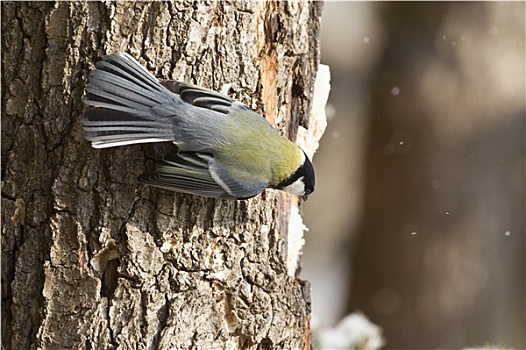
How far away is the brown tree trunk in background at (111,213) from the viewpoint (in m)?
1.83

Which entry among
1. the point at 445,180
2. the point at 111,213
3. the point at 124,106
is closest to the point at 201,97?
the point at 124,106

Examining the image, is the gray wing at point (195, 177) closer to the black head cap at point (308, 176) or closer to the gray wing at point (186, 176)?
the gray wing at point (186, 176)

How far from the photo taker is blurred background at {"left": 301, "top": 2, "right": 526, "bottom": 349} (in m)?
5.08

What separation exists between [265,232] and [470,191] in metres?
3.47

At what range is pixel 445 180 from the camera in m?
5.12

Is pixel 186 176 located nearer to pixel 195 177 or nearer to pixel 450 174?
pixel 195 177

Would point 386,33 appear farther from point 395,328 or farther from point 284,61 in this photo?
point 284,61

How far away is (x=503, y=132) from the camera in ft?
17.2

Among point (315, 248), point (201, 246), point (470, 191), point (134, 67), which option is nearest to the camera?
point (134, 67)

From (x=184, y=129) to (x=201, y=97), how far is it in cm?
9

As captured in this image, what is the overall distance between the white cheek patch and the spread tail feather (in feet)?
1.24

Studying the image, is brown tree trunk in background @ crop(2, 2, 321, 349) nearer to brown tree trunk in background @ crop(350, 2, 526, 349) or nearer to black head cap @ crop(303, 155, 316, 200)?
black head cap @ crop(303, 155, 316, 200)

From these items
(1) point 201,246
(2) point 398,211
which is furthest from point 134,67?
(2) point 398,211

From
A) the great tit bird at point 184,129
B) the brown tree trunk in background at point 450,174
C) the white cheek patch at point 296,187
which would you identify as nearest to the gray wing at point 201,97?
the great tit bird at point 184,129
